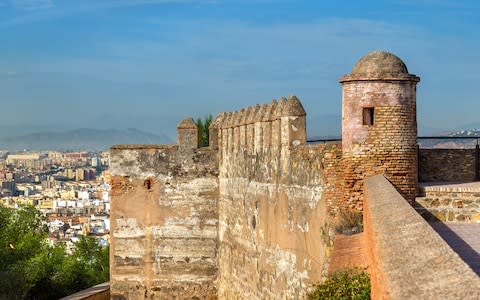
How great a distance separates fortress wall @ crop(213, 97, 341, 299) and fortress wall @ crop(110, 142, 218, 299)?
554mm

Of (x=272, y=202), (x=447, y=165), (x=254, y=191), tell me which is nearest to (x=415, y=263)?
(x=447, y=165)

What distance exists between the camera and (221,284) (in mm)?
22141

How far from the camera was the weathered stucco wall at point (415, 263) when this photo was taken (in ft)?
13.7

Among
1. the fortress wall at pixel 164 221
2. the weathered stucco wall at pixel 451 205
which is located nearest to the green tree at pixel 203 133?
the fortress wall at pixel 164 221

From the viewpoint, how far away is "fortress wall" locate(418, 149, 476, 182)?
14.4 meters

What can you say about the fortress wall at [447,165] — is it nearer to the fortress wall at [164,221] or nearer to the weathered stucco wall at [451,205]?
the weathered stucco wall at [451,205]

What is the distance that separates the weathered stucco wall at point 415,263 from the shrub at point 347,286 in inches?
58.5

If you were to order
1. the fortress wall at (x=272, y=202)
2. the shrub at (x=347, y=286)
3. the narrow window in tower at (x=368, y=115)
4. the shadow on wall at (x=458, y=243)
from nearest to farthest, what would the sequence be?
1. the shadow on wall at (x=458, y=243)
2. the shrub at (x=347, y=286)
3. the narrow window in tower at (x=368, y=115)
4. the fortress wall at (x=272, y=202)

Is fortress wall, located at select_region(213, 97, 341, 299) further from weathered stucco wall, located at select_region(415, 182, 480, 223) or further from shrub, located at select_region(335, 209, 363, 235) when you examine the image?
weathered stucco wall, located at select_region(415, 182, 480, 223)

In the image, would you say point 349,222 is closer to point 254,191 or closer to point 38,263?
point 254,191

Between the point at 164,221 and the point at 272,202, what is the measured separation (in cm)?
680

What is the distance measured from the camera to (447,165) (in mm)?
14461

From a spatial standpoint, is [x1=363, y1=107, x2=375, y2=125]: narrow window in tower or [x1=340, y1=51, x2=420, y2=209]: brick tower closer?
[x1=340, y1=51, x2=420, y2=209]: brick tower

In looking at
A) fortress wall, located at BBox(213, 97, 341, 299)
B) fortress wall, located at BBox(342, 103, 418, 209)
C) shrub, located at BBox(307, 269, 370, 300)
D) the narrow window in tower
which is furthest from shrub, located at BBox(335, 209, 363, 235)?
shrub, located at BBox(307, 269, 370, 300)
